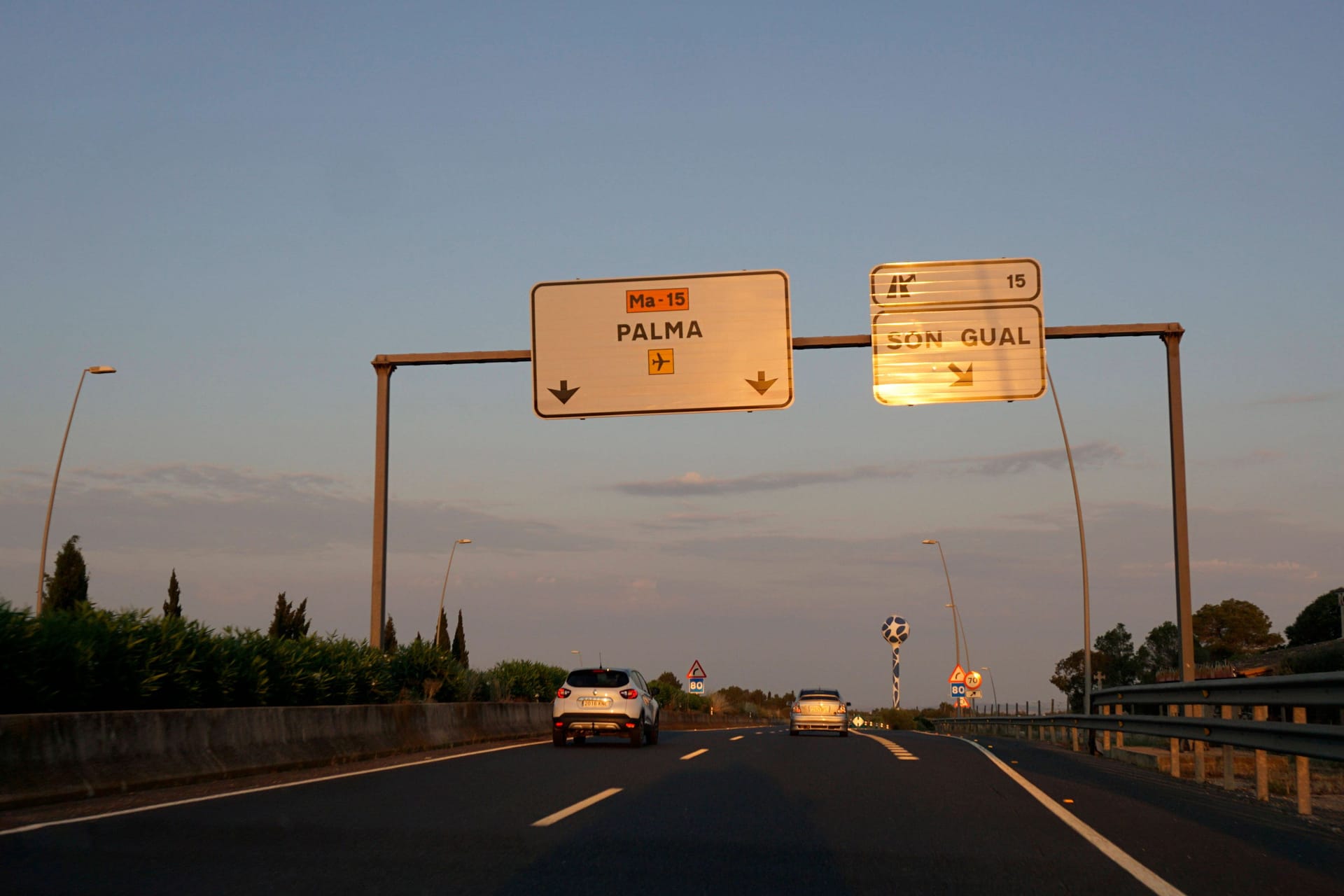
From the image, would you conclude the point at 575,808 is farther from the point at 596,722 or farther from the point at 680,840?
the point at 596,722

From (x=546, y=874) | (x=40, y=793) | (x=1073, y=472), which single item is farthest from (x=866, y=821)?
(x=1073, y=472)

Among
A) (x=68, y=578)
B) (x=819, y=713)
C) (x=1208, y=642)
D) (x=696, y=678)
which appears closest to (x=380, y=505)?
(x=819, y=713)

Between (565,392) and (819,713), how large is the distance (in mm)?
18040

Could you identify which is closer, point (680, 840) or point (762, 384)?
point (680, 840)

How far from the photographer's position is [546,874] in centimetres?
709

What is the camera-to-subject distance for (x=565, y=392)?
18.6 meters

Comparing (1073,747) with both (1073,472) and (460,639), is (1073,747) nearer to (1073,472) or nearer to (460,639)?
(1073,472)

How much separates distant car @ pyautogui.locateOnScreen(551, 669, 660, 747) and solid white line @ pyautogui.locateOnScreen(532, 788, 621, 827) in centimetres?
1024

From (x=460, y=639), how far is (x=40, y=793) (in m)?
103

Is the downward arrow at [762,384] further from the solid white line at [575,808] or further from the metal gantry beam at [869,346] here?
the solid white line at [575,808]

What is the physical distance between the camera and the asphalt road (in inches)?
276

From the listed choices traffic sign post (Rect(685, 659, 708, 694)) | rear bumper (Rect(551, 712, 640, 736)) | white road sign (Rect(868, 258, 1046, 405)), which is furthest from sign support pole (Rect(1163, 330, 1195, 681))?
traffic sign post (Rect(685, 659, 708, 694))

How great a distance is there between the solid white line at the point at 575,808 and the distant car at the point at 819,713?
876 inches

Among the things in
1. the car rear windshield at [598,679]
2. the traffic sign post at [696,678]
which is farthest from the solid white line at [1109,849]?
the traffic sign post at [696,678]
